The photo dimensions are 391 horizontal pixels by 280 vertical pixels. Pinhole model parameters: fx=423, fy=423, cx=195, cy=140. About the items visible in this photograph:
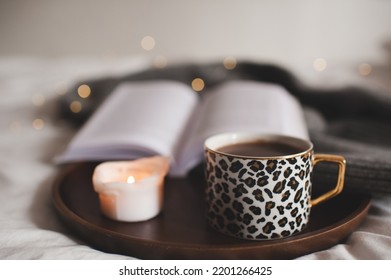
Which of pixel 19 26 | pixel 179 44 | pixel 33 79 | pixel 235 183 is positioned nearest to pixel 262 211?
pixel 235 183

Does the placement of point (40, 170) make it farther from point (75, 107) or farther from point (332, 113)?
point (332, 113)

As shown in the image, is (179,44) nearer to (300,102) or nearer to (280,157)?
(300,102)

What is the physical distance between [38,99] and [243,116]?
56 cm

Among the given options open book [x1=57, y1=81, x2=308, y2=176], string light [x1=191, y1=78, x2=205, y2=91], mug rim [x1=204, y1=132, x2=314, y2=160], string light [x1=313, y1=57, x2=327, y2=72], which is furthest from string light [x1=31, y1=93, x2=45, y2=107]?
string light [x1=313, y1=57, x2=327, y2=72]

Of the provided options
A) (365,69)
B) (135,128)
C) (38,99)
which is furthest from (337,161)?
(365,69)

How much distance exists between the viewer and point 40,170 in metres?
0.65

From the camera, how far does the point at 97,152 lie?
634 mm

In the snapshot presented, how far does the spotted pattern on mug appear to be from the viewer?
41 cm

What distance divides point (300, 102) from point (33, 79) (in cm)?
64

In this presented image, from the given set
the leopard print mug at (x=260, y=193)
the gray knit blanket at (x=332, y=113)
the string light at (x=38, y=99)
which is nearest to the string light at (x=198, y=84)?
the gray knit blanket at (x=332, y=113)

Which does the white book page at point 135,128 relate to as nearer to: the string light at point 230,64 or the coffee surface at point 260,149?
the coffee surface at point 260,149

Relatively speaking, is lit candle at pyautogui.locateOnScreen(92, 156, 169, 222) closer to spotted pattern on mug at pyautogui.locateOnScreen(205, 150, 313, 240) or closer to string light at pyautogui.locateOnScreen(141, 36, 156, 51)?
spotted pattern on mug at pyautogui.locateOnScreen(205, 150, 313, 240)

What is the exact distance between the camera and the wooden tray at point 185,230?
396 mm
